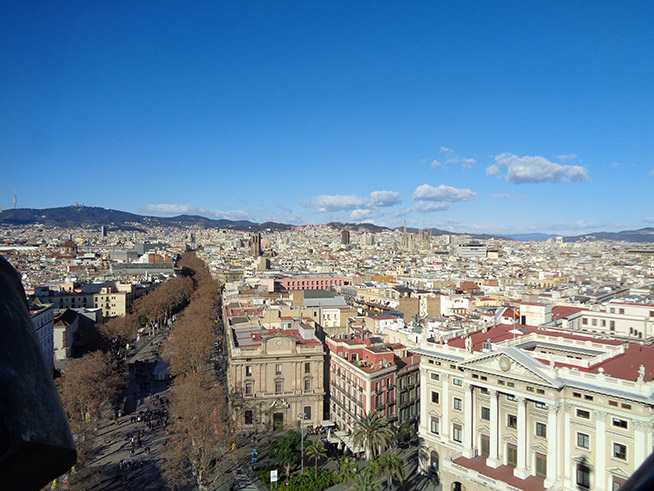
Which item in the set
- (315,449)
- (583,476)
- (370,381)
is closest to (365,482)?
(315,449)

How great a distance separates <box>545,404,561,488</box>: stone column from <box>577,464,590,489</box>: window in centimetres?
85

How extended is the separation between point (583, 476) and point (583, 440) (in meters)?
1.52

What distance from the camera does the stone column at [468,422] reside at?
24.2m

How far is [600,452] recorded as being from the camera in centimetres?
1955

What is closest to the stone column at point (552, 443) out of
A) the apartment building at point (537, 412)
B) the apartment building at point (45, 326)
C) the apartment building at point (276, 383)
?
the apartment building at point (537, 412)

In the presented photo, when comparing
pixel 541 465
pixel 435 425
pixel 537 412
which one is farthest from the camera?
pixel 435 425

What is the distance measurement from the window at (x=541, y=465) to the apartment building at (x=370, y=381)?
9352mm

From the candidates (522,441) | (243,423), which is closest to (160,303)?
(243,423)

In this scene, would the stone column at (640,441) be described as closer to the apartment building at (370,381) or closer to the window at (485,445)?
the window at (485,445)

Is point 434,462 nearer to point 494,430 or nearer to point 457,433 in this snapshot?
point 457,433

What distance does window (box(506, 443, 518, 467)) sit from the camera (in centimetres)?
2258

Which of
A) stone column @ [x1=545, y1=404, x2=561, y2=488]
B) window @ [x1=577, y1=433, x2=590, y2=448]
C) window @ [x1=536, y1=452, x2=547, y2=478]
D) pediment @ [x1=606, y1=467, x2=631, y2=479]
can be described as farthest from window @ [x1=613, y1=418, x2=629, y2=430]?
window @ [x1=536, y1=452, x2=547, y2=478]

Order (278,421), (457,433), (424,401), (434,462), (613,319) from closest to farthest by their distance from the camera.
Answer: (457,433), (434,462), (424,401), (278,421), (613,319)

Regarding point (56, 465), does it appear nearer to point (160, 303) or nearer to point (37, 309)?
point (37, 309)
